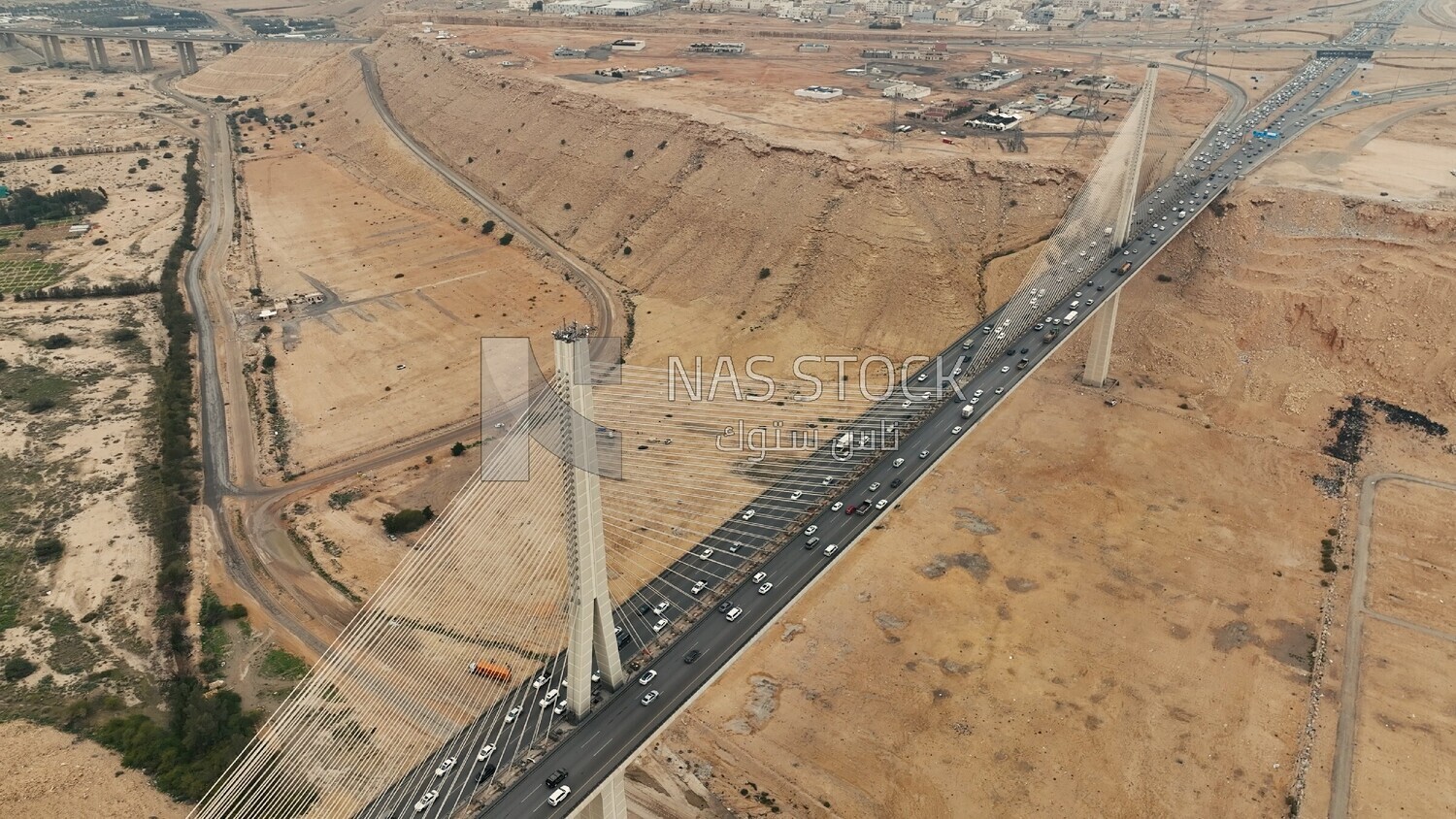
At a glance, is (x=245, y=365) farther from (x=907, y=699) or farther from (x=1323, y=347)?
(x=1323, y=347)

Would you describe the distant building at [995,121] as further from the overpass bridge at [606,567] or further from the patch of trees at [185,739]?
the patch of trees at [185,739]

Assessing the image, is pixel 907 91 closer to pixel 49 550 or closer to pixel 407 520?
pixel 407 520

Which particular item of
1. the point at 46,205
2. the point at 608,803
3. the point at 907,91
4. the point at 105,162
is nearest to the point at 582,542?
the point at 608,803

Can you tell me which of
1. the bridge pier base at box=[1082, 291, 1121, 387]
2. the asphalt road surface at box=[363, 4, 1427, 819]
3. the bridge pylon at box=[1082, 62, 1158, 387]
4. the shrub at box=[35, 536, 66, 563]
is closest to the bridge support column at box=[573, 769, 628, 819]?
the asphalt road surface at box=[363, 4, 1427, 819]

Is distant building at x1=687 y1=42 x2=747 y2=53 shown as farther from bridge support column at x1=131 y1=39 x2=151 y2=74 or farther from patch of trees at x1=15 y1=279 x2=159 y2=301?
bridge support column at x1=131 y1=39 x2=151 y2=74

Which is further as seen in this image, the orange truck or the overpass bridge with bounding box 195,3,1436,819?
the orange truck

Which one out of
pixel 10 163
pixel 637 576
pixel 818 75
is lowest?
pixel 637 576

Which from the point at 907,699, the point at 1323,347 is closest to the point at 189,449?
the point at 907,699

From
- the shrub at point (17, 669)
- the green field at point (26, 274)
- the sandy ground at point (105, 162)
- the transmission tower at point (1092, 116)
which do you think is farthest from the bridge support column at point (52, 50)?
the transmission tower at point (1092, 116)
